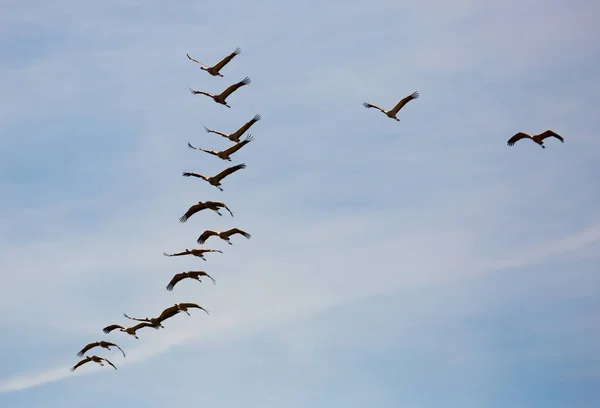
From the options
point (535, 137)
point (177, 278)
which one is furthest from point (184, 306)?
point (535, 137)

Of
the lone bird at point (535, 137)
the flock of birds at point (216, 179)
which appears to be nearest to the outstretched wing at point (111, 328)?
the flock of birds at point (216, 179)

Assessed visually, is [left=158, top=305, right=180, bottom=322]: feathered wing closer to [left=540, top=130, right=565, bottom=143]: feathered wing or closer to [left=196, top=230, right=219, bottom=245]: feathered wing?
[left=196, top=230, right=219, bottom=245]: feathered wing

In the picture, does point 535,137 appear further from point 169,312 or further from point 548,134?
point 169,312

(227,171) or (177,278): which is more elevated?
(227,171)

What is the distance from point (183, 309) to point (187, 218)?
8060 millimetres

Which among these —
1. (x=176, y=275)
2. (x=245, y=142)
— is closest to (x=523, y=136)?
(x=245, y=142)

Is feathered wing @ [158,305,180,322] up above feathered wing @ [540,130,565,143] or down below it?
below

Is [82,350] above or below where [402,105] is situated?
below

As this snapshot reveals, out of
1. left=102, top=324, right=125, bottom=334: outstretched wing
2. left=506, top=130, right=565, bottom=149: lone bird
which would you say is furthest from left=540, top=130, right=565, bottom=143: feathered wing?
left=102, top=324, right=125, bottom=334: outstretched wing

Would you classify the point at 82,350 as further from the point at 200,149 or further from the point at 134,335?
the point at 200,149

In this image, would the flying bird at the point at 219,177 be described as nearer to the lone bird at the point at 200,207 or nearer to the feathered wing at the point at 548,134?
the lone bird at the point at 200,207

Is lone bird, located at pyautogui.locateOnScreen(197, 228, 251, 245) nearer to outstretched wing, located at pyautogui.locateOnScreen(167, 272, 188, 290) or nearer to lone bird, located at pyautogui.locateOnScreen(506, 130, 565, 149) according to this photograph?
outstretched wing, located at pyautogui.locateOnScreen(167, 272, 188, 290)

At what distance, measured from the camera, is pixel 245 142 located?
106875 mm

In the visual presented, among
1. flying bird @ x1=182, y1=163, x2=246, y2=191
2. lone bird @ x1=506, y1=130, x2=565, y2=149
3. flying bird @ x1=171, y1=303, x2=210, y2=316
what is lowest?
flying bird @ x1=171, y1=303, x2=210, y2=316
